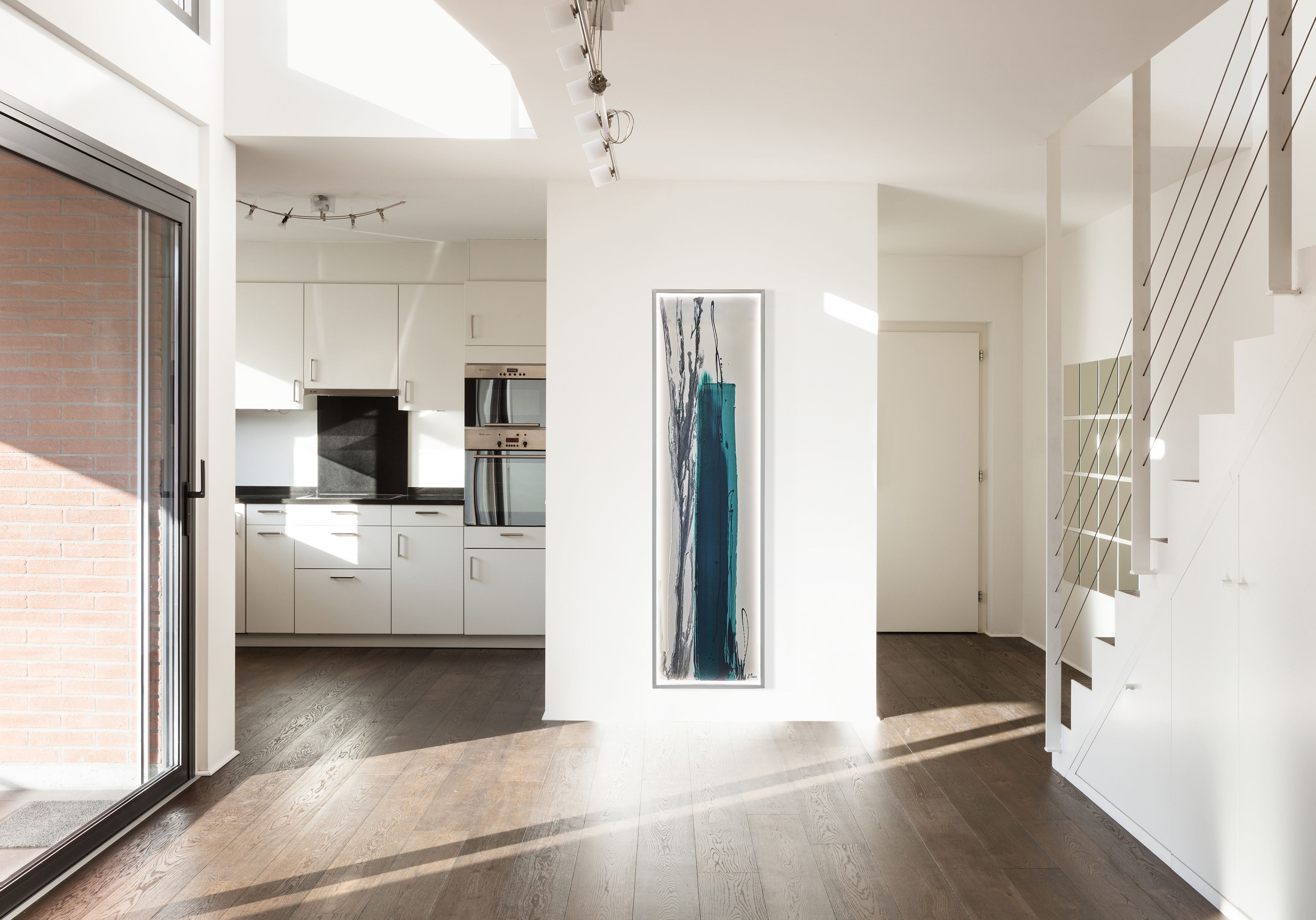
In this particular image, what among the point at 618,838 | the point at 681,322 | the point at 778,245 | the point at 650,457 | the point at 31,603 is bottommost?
the point at 618,838

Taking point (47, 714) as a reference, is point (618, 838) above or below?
below

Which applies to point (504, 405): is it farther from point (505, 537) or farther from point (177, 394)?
point (177, 394)

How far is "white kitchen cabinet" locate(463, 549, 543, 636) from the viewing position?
5523 mm

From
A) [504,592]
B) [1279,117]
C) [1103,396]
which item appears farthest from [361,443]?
[1279,117]

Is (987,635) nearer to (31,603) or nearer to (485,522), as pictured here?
(485,522)

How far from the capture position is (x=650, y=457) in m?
4.14

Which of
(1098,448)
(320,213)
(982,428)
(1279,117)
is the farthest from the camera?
(982,428)

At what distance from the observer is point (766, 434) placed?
4137 mm

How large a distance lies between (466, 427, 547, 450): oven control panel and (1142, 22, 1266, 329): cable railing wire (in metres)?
3.43

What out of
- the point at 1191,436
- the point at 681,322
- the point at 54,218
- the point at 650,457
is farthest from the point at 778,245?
the point at 54,218

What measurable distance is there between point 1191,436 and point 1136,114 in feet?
5.55

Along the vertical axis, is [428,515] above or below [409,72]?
below

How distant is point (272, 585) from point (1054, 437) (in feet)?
15.0

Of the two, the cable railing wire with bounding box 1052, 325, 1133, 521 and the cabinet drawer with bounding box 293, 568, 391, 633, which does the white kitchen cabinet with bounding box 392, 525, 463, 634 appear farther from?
the cable railing wire with bounding box 1052, 325, 1133, 521
